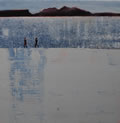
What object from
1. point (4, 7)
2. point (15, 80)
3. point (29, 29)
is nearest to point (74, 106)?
point (15, 80)

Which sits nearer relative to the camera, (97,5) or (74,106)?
(97,5)

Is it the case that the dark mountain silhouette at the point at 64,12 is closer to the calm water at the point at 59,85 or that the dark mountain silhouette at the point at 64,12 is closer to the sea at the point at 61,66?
the sea at the point at 61,66

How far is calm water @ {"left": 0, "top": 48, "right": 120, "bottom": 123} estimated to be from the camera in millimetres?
1097

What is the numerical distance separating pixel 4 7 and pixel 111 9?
546 millimetres

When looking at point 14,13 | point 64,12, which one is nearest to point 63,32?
point 64,12

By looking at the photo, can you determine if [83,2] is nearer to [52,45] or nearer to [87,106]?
[52,45]

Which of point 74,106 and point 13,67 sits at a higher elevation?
point 13,67

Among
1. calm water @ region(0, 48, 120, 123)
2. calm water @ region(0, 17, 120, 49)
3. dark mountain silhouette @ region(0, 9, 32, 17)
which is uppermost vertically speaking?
dark mountain silhouette @ region(0, 9, 32, 17)

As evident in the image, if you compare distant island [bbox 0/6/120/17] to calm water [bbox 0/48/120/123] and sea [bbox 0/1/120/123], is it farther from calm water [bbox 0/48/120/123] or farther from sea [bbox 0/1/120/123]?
calm water [bbox 0/48/120/123]

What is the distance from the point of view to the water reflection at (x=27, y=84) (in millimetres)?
1097

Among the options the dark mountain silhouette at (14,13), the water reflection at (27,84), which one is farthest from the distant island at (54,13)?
Result: the water reflection at (27,84)

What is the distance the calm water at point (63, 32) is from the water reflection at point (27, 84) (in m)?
0.06

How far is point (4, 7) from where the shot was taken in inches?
42.3

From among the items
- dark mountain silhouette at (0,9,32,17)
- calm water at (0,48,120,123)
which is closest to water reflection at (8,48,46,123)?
calm water at (0,48,120,123)
